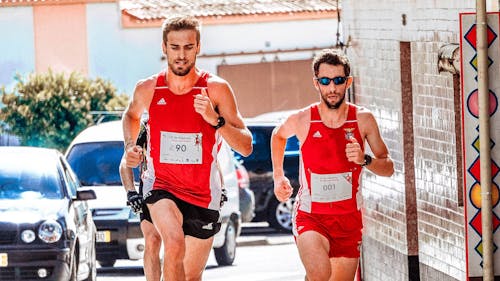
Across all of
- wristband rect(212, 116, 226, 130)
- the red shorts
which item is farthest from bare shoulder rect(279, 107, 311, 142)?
the red shorts

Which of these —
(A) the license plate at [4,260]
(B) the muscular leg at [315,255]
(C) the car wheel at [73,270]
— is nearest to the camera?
(B) the muscular leg at [315,255]

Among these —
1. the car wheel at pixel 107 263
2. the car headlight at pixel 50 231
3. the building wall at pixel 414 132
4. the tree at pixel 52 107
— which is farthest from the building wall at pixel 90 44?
the building wall at pixel 414 132

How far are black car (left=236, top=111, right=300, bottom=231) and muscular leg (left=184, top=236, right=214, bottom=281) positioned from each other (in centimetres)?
1668

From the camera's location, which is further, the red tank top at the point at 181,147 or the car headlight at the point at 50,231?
the car headlight at the point at 50,231

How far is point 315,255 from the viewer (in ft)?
35.1

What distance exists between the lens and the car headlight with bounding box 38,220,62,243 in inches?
617

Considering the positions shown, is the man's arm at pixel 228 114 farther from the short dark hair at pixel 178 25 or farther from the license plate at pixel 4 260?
the license plate at pixel 4 260

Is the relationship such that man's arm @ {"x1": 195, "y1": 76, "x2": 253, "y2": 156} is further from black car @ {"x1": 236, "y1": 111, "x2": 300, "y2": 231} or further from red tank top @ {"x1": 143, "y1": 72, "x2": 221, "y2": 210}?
black car @ {"x1": 236, "y1": 111, "x2": 300, "y2": 231}

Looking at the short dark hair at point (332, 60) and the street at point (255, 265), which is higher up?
the short dark hair at point (332, 60)

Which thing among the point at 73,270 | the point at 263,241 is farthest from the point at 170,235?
the point at 263,241

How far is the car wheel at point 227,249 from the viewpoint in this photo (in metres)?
22.0

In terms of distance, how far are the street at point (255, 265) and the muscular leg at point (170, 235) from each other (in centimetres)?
879

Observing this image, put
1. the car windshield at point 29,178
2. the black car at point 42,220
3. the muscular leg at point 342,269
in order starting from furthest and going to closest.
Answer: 1. the car windshield at point 29,178
2. the black car at point 42,220
3. the muscular leg at point 342,269

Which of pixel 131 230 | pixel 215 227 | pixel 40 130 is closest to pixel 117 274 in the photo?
pixel 131 230
